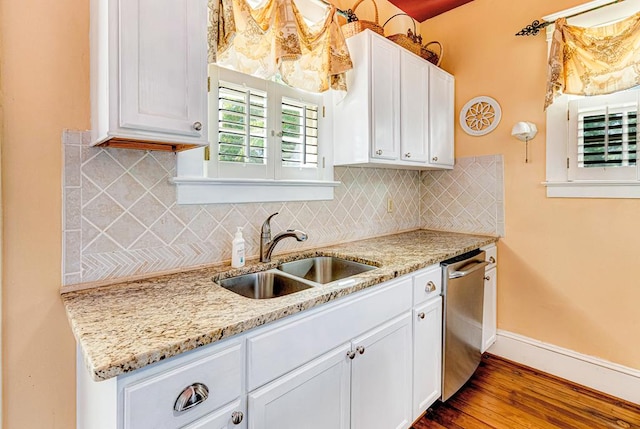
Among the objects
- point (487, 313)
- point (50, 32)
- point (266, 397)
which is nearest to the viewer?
point (266, 397)

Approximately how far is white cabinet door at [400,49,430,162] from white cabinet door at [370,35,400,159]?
6 centimetres

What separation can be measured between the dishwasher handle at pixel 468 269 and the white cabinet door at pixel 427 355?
0.53 ft

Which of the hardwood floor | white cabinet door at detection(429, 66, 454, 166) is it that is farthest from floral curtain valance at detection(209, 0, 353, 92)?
the hardwood floor

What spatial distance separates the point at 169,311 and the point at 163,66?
2.60 feet

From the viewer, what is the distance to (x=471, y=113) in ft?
8.45

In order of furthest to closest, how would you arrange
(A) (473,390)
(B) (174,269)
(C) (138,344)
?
(A) (473,390), (B) (174,269), (C) (138,344)

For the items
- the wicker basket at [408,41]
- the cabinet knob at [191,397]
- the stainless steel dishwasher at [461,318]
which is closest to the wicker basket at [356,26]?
the wicker basket at [408,41]

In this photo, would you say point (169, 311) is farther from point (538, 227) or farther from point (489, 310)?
point (538, 227)

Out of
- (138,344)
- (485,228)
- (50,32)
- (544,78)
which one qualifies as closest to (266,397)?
(138,344)

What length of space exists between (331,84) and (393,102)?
45 cm

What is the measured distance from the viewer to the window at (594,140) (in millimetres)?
1919

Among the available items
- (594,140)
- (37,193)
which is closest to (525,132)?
(594,140)

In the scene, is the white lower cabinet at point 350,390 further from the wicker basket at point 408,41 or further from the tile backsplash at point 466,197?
the wicker basket at point 408,41

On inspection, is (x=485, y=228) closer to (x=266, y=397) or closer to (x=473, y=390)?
(x=473, y=390)
